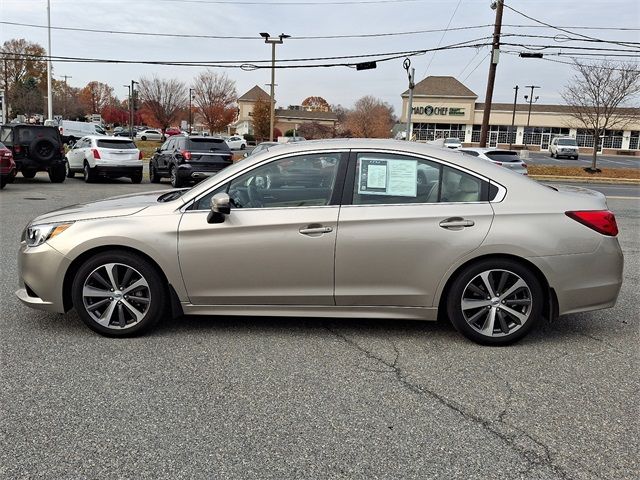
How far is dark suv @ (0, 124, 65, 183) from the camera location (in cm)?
1748

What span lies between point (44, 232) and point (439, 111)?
71071 millimetres

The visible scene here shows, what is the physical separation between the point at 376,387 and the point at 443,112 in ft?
235

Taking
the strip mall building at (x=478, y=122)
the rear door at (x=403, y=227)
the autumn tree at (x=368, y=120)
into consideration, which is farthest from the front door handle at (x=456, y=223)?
the strip mall building at (x=478, y=122)

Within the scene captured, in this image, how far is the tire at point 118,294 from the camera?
14.1ft

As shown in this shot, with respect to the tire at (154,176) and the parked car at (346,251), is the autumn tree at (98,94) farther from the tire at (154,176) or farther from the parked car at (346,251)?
the parked car at (346,251)

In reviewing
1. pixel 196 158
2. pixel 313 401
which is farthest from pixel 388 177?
pixel 196 158

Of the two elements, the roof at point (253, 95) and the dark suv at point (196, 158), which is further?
the roof at point (253, 95)

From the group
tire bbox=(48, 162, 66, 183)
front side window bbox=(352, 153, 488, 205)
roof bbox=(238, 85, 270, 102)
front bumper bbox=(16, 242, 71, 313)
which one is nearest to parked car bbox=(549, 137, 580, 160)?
tire bbox=(48, 162, 66, 183)

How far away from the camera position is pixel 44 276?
4.31 metres

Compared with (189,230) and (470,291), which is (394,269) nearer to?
(470,291)

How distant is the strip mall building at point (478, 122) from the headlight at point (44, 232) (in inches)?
2673

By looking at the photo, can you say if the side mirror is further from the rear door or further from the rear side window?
the rear side window

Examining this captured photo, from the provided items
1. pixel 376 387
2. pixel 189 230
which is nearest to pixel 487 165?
pixel 376 387

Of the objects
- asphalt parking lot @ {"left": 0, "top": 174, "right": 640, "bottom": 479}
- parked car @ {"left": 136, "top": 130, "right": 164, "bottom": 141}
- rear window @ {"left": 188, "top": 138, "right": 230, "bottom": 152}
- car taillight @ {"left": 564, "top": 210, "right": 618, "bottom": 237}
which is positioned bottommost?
asphalt parking lot @ {"left": 0, "top": 174, "right": 640, "bottom": 479}
